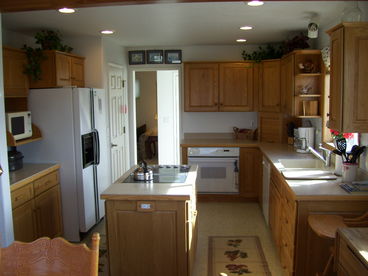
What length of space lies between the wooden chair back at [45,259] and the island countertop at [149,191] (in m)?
1.12

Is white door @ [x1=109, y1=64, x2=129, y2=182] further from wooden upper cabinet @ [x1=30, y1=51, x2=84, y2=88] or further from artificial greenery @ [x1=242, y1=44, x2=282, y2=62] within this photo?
artificial greenery @ [x1=242, y1=44, x2=282, y2=62]

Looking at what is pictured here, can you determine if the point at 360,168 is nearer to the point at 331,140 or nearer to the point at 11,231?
→ the point at 331,140

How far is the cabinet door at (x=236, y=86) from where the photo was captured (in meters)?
5.85

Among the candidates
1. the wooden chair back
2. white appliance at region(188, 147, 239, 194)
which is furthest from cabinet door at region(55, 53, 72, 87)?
the wooden chair back

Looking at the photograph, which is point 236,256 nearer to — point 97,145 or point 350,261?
point 350,261

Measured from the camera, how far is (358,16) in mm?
3145

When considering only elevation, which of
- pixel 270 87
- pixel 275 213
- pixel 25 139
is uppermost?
pixel 270 87

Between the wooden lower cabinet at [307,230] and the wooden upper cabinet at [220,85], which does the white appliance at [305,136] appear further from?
the wooden lower cabinet at [307,230]

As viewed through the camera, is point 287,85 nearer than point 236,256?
No

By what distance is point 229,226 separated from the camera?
4840 mm

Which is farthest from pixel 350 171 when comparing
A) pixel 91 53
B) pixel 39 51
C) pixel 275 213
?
pixel 91 53

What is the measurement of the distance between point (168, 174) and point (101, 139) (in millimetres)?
1663

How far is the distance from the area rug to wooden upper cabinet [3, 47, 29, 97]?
260 centimetres

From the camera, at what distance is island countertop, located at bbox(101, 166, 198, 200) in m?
2.96
